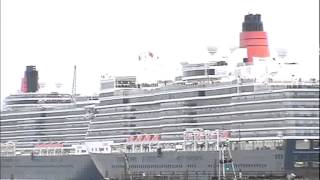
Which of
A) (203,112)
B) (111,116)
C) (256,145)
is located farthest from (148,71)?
(256,145)

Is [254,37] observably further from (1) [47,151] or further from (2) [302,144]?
(1) [47,151]

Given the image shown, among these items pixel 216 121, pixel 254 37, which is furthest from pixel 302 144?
pixel 254 37

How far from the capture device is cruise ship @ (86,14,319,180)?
123 metres

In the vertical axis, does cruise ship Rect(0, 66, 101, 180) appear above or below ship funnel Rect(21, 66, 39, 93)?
below

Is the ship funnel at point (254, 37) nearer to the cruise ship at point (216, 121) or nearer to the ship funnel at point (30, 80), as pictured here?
the cruise ship at point (216, 121)

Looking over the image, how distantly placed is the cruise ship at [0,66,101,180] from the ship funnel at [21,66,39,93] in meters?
→ 0.32

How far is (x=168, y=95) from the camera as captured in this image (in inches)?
5482

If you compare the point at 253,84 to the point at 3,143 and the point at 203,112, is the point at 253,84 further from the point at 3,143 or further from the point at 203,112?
the point at 3,143

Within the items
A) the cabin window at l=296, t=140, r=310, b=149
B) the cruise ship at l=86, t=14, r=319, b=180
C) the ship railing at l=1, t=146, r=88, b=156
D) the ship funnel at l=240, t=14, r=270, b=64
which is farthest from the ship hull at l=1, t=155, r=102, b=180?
the cabin window at l=296, t=140, r=310, b=149

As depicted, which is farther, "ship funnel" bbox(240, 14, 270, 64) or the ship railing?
the ship railing

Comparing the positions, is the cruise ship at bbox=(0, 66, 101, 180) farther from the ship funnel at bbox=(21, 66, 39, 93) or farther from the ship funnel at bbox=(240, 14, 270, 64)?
the ship funnel at bbox=(240, 14, 270, 64)

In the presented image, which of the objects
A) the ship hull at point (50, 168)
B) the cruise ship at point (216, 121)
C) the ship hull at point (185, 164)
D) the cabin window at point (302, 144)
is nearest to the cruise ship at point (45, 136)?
the ship hull at point (50, 168)

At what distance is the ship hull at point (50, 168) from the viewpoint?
153m

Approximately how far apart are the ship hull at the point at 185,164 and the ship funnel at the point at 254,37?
17.3 m
